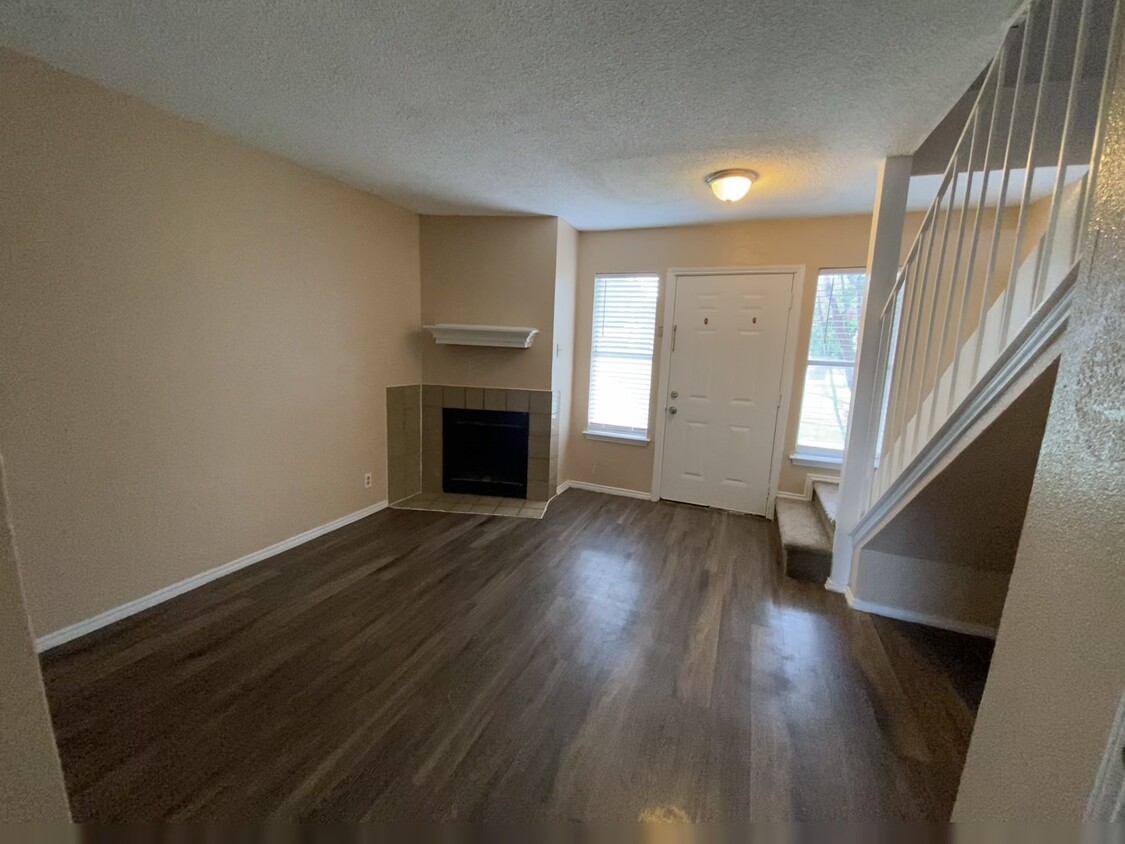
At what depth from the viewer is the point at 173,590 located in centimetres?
223

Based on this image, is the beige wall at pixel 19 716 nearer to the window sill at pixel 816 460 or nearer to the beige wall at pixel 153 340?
the beige wall at pixel 153 340

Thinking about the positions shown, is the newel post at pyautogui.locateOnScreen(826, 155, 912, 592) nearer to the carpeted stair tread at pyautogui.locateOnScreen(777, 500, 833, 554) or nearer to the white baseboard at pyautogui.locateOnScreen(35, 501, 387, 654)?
the carpeted stair tread at pyautogui.locateOnScreen(777, 500, 833, 554)

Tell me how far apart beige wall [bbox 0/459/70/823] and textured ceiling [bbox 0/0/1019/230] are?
5.72 ft

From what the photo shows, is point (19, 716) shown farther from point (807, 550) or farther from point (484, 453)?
point (484, 453)

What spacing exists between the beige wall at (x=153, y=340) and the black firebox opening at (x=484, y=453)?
3.43ft

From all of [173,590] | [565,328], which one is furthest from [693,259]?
[173,590]

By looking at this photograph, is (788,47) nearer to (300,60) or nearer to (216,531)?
(300,60)

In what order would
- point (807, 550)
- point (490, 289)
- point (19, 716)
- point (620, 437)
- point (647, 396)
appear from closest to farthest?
point (19, 716) < point (807, 550) < point (490, 289) < point (647, 396) < point (620, 437)

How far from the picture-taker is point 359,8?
1381mm

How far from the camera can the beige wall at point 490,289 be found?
3.57 m

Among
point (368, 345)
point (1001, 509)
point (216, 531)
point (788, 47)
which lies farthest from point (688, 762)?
point (368, 345)

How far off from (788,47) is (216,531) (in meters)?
3.45

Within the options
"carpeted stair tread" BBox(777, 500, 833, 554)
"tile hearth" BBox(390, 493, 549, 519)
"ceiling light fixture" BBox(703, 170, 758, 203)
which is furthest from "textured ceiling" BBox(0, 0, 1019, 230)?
"tile hearth" BBox(390, 493, 549, 519)

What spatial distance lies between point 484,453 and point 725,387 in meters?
2.24
